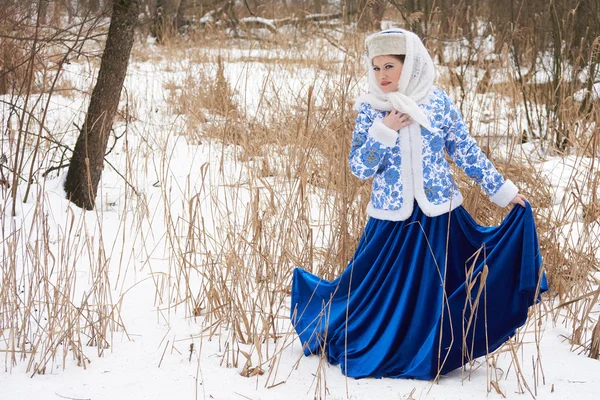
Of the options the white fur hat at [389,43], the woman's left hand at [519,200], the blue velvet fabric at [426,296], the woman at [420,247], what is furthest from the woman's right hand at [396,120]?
the woman's left hand at [519,200]

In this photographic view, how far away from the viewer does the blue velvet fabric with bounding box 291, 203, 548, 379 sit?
2160mm

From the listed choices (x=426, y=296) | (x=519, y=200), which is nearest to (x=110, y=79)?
(x=426, y=296)

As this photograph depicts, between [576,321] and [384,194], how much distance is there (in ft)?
3.15

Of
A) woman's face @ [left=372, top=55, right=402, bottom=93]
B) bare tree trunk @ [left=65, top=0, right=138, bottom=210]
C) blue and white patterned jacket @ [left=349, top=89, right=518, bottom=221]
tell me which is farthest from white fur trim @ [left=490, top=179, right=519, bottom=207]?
bare tree trunk @ [left=65, top=0, right=138, bottom=210]

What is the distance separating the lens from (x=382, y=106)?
7.36 feet

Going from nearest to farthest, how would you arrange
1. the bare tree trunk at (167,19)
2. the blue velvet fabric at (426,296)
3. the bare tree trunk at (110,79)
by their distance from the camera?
the blue velvet fabric at (426,296) < the bare tree trunk at (110,79) < the bare tree trunk at (167,19)

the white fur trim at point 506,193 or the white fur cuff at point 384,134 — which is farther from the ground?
the white fur cuff at point 384,134

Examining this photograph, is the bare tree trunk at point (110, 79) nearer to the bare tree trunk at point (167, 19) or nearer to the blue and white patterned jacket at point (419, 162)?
the blue and white patterned jacket at point (419, 162)

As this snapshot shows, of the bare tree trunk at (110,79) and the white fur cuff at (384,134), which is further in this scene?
the bare tree trunk at (110,79)

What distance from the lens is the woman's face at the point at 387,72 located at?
2.20 meters

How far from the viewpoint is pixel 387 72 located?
2.21m

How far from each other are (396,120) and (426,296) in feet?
1.84

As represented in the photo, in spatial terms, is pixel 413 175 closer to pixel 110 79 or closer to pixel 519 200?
pixel 519 200

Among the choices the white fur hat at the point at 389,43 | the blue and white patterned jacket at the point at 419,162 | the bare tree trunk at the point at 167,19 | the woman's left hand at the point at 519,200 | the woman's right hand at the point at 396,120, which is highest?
the bare tree trunk at the point at 167,19
